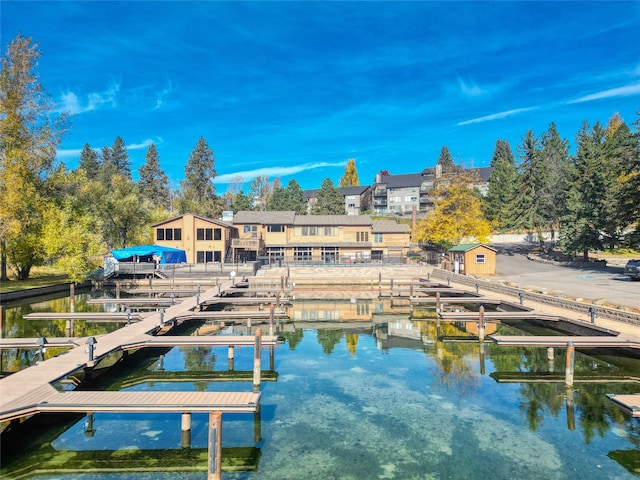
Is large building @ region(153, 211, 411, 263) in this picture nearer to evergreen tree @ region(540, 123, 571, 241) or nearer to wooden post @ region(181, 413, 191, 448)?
evergreen tree @ region(540, 123, 571, 241)

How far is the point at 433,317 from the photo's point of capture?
29.6m

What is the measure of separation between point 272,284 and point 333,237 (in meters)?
20.9

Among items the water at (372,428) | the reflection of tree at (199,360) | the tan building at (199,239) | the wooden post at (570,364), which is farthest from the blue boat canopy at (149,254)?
the wooden post at (570,364)

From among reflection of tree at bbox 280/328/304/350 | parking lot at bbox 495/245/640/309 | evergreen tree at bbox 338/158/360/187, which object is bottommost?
reflection of tree at bbox 280/328/304/350

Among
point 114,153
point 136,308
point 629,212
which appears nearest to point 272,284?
point 136,308

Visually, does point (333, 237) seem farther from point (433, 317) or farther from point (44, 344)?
point (44, 344)

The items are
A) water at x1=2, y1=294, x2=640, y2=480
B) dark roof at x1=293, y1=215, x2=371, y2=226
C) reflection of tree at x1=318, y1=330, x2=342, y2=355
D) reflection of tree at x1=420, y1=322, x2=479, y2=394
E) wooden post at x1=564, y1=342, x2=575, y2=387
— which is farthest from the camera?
dark roof at x1=293, y1=215, x2=371, y2=226

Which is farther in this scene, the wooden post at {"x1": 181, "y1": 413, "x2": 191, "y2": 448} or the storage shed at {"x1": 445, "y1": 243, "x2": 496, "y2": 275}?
the storage shed at {"x1": 445, "y1": 243, "x2": 496, "y2": 275}

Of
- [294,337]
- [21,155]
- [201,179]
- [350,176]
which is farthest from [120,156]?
[294,337]

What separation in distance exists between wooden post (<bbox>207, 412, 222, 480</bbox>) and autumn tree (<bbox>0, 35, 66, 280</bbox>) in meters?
34.4

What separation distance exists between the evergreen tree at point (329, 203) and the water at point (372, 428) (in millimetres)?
67988

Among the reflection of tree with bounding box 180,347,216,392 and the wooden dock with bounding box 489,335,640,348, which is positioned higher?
the wooden dock with bounding box 489,335,640,348

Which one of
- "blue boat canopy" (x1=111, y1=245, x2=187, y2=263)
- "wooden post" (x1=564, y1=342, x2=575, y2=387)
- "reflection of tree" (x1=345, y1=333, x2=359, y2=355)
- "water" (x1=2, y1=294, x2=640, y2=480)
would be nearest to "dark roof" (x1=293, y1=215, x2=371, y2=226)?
"blue boat canopy" (x1=111, y1=245, x2=187, y2=263)

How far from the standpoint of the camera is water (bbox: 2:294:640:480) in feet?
32.2
